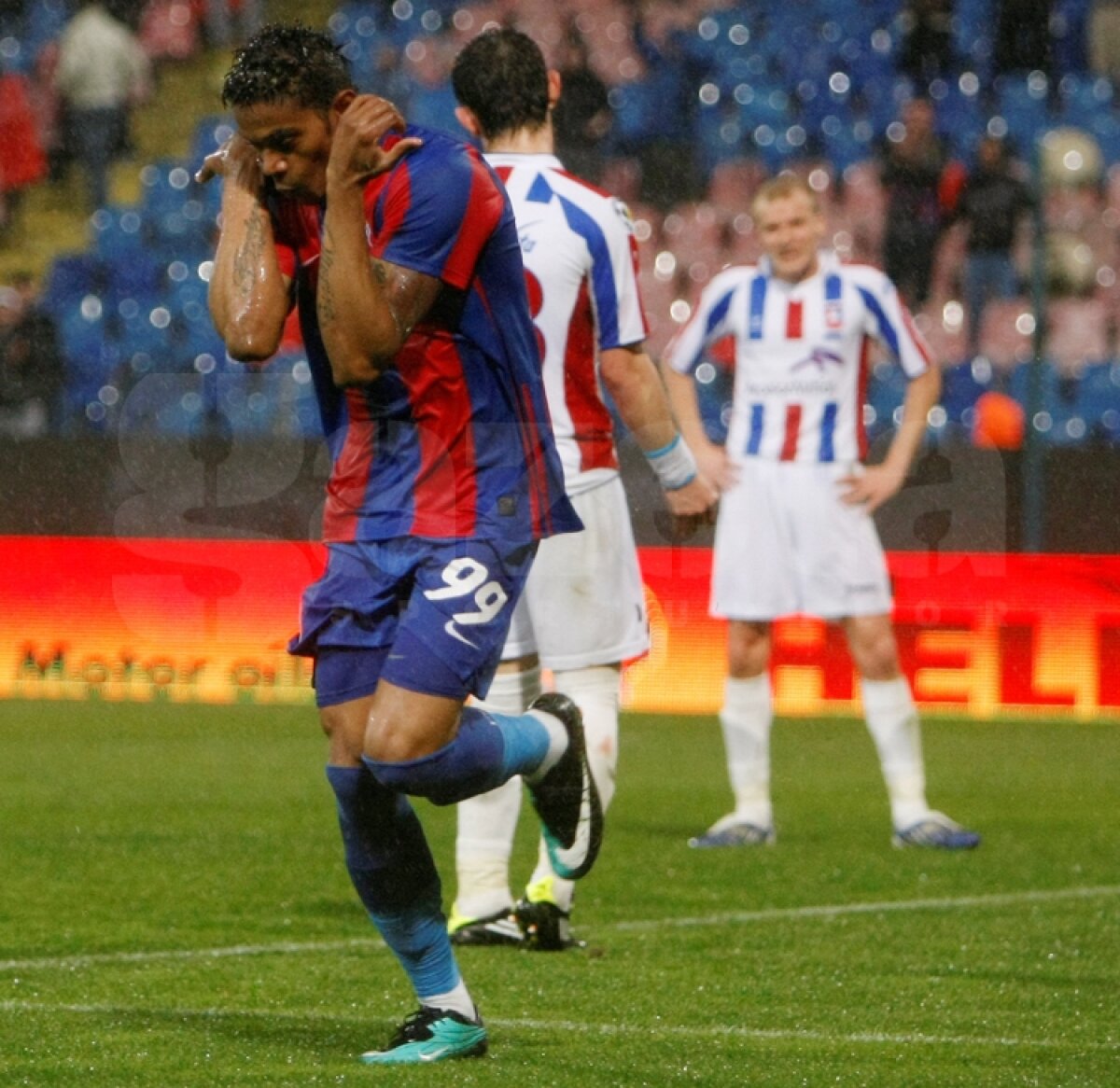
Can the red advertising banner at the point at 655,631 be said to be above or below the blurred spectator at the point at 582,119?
below

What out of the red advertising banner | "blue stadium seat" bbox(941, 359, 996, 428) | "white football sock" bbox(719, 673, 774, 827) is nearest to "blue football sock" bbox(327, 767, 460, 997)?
"white football sock" bbox(719, 673, 774, 827)

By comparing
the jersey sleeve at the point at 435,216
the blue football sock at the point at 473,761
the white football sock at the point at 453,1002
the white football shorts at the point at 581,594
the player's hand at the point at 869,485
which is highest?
the jersey sleeve at the point at 435,216

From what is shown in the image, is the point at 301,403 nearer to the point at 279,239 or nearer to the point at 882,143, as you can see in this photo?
the point at 882,143

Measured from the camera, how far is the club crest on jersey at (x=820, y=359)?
778cm

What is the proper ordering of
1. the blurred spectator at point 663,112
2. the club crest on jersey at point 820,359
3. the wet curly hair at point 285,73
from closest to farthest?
the wet curly hair at point 285,73 < the club crest on jersey at point 820,359 < the blurred spectator at point 663,112

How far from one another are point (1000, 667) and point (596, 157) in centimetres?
535

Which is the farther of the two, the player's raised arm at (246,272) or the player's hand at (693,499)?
the player's hand at (693,499)

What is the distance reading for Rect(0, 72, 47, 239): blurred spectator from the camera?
1658cm

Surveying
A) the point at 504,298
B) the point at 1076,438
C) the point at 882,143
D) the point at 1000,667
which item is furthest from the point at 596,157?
the point at 504,298

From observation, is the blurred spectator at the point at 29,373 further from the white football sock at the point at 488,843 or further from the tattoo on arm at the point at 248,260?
the tattoo on arm at the point at 248,260

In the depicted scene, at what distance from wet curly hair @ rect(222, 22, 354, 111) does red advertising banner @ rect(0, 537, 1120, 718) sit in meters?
7.16

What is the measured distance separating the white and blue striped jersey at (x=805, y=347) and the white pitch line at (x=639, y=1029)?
3.63 meters

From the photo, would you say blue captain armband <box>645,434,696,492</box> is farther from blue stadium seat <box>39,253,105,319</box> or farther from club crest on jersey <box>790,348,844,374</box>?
blue stadium seat <box>39,253,105,319</box>

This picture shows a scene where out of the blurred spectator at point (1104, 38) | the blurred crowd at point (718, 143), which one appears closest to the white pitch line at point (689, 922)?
the blurred crowd at point (718, 143)
